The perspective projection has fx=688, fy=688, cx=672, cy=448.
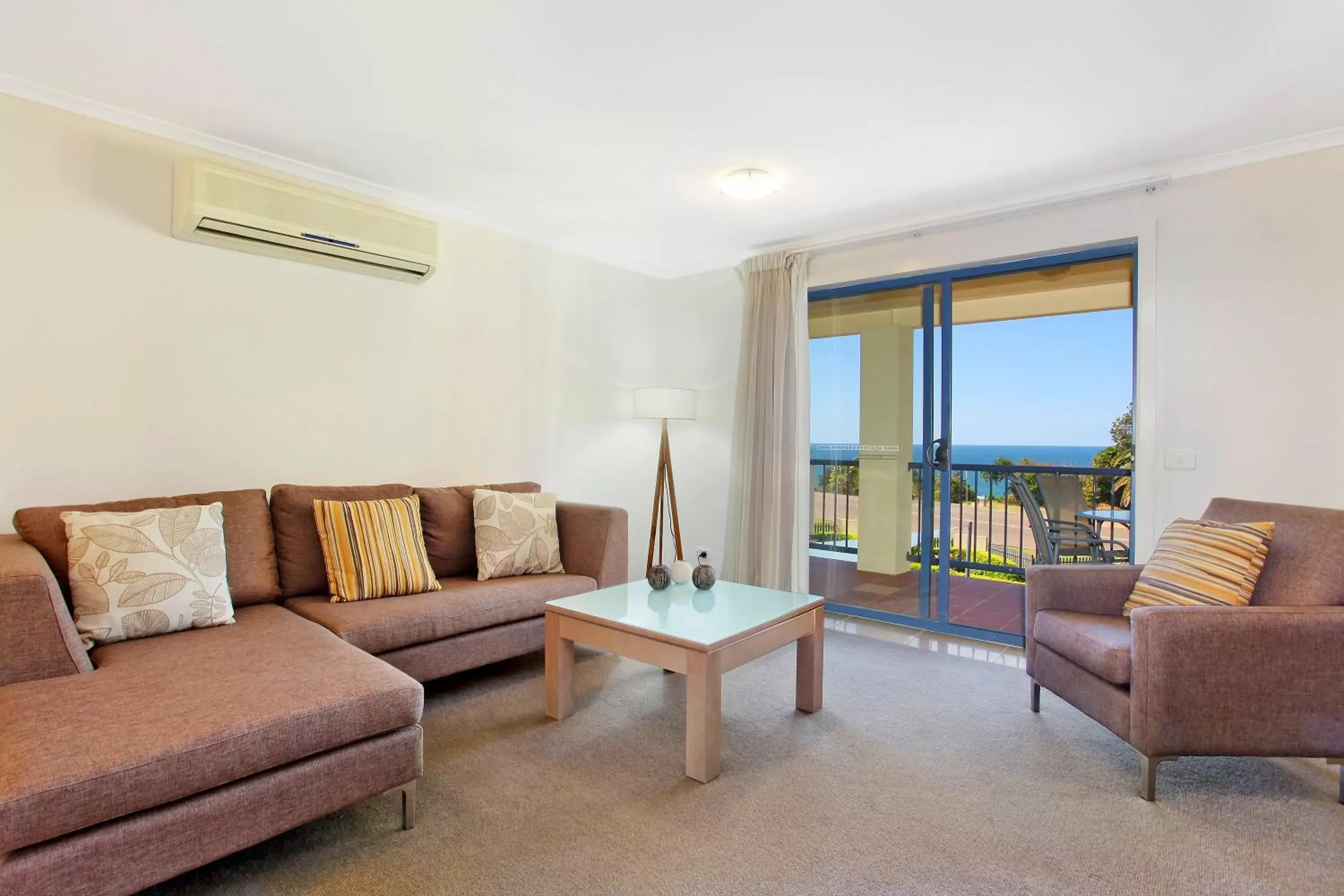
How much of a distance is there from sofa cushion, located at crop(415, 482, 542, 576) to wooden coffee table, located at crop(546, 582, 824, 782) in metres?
0.79

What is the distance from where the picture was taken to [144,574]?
2316mm

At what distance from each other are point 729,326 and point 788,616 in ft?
8.76

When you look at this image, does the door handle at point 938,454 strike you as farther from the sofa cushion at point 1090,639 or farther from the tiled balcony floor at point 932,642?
the sofa cushion at point 1090,639

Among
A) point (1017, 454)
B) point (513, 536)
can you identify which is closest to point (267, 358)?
point (513, 536)

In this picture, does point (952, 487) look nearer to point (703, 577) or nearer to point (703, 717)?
point (703, 577)

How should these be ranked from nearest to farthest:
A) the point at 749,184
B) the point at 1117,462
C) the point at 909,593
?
1. the point at 749,184
2. the point at 1117,462
3. the point at 909,593

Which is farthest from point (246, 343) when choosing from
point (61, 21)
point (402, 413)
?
point (61, 21)

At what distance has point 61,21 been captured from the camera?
215 cm

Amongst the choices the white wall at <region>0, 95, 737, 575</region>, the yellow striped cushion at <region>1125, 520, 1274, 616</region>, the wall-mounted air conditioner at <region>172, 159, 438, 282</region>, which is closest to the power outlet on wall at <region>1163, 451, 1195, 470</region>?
the yellow striped cushion at <region>1125, 520, 1274, 616</region>

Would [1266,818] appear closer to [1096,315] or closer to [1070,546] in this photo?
[1070,546]

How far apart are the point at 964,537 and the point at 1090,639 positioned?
2.13 meters

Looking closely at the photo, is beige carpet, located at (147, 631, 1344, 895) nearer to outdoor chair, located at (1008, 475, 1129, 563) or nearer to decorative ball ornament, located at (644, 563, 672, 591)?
decorative ball ornament, located at (644, 563, 672, 591)

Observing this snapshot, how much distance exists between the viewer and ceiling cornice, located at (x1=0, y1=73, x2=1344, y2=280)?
2717mm

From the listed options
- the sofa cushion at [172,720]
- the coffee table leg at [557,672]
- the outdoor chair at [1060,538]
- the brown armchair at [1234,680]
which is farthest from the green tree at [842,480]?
the sofa cushion at [172,720]
